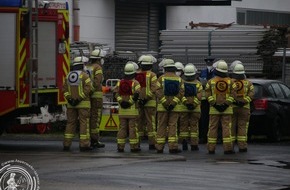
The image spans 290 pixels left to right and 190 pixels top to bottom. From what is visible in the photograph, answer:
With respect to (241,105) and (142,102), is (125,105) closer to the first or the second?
(142,102)

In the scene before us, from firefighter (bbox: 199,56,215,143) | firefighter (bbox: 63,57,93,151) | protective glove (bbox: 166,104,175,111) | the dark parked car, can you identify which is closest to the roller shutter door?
the dark parked car

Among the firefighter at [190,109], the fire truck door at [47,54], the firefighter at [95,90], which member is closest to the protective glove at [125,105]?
the firefighter at [95,90]

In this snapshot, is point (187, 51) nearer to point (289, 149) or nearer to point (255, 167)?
point (289, 149)

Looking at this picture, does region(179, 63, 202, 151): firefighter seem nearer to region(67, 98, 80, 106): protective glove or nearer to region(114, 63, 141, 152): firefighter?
region(114, 63, 141, 152): firefighter

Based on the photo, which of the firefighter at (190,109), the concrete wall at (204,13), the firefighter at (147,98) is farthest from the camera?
the concrete wall at (204,13)

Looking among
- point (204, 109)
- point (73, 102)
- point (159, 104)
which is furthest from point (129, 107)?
point (204, 109)

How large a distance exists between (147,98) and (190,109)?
Result: 3.00 feet

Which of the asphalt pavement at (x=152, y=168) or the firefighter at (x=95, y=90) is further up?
the firefighter at (x=95, y=90)

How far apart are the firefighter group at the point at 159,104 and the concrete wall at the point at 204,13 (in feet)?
64.1

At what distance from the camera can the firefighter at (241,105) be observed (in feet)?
63.9

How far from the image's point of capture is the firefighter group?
744 inches

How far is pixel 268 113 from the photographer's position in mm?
22234

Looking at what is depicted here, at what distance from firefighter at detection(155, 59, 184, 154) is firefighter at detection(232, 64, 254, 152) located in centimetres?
125

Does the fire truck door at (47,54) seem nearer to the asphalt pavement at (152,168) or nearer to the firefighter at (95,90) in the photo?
the firefighter at (95,90)
